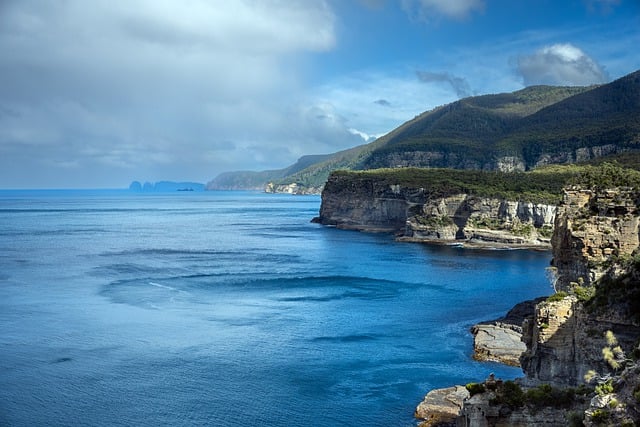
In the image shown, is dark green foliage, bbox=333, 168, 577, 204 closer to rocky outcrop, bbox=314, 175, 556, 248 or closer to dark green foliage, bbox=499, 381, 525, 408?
rocky outcrop, bbox=314, 175, 556, 248

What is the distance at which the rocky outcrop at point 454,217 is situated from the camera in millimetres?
116250

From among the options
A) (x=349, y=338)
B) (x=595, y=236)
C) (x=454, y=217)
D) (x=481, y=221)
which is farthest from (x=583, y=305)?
(x=454, y=217)

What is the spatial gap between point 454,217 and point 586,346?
349ft

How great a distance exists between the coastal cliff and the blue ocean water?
9.04 meters

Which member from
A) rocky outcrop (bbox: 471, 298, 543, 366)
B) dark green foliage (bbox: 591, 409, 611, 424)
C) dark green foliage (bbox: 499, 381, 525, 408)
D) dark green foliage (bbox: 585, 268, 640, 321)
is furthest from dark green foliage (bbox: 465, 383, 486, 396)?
rocky outcrop (bbox: 471, 298, 543, 366)

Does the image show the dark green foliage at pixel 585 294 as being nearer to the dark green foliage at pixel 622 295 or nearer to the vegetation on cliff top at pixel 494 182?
the dark green foliage at pixel 622 295

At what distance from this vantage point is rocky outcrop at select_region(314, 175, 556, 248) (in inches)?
4577

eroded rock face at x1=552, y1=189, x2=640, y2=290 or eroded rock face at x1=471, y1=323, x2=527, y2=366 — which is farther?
eroded rock face at x1=471, y1=323, x2=527, y2=366

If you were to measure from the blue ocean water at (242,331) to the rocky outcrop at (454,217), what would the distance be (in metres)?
10.1

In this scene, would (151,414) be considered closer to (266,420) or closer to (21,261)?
(266,420)

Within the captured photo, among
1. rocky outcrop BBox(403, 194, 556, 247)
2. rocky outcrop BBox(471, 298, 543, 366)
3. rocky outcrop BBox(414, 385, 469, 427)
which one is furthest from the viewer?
rocky outcrop BBox(403, 194, 556, 247)

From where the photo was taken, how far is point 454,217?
129 metres

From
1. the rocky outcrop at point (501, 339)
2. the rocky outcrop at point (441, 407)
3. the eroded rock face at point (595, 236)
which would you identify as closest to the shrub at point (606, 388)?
the eroded rock face at point (595, 236)

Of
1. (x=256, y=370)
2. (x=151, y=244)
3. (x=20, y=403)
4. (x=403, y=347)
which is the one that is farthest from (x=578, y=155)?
(x=20, y=403)
